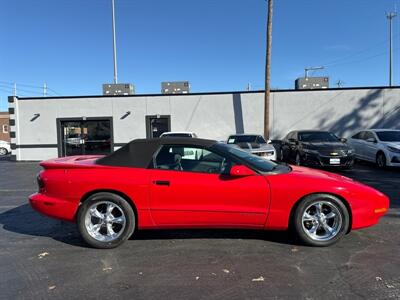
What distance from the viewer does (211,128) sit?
17.8m

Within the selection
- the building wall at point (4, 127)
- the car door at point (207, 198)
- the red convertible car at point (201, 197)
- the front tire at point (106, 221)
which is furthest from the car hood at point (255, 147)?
the building wall at point (4, 127)

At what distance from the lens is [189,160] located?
177 inches

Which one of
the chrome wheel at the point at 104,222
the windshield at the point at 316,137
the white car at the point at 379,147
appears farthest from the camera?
the windshield at the point at 316,137

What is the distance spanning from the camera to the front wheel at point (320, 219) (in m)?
4.19

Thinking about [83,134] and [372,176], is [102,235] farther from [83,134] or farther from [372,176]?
[83,134]

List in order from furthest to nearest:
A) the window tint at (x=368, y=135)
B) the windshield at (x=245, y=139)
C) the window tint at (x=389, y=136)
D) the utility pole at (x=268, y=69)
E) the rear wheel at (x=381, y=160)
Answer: the utility pole at (x=268, y=69)
the windshield at (x=245, y=139)
the window tint at (x=368, y=135)
the window tint at (x=389, y=136)
the rear wheel at (x=381, y=160)

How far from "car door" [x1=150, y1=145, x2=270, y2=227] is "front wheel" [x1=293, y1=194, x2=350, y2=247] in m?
0.46

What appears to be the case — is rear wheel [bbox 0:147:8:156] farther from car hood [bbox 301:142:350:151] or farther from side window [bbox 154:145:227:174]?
side window [bbox 154:145:227:174]

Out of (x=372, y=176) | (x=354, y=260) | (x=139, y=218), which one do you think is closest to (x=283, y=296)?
(x=354, y=260)

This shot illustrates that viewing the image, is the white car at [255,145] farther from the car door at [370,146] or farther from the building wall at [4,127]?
the building wall at [4,127]

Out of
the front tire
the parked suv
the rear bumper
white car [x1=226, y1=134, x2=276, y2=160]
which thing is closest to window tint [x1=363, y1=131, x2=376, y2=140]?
the parked suv

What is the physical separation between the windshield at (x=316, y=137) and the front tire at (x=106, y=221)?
9.69 metres

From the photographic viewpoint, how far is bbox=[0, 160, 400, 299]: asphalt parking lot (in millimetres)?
3150

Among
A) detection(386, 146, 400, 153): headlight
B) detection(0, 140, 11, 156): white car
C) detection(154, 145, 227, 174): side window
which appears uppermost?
detection(154, 145, 227, 174): side window
